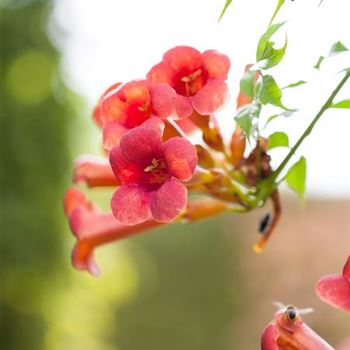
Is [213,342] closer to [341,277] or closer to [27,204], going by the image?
[27,204]

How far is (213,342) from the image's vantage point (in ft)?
30.6

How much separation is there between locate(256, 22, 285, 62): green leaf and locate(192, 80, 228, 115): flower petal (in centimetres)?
10

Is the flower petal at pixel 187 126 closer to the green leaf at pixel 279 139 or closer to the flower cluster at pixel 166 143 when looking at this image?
the flower cluster at pixel 166 143

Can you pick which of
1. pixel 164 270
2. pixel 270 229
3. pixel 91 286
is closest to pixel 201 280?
pixel 164 270

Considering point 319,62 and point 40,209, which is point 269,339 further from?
point 40,209

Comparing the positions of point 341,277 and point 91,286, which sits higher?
point 341,277

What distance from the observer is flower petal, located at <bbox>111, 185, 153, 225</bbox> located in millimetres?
713

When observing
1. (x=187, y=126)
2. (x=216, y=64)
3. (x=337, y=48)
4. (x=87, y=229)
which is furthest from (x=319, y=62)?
(x=87, y=229)

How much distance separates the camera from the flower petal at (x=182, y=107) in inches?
30.4

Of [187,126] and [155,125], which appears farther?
[187,126]

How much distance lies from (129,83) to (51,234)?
5.85 metres

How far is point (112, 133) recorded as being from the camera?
78 centimetres

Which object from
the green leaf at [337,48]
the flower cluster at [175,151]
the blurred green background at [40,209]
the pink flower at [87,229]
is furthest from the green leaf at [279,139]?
the blurred green background at [40,209]

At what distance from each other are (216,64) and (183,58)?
0.03 meters
